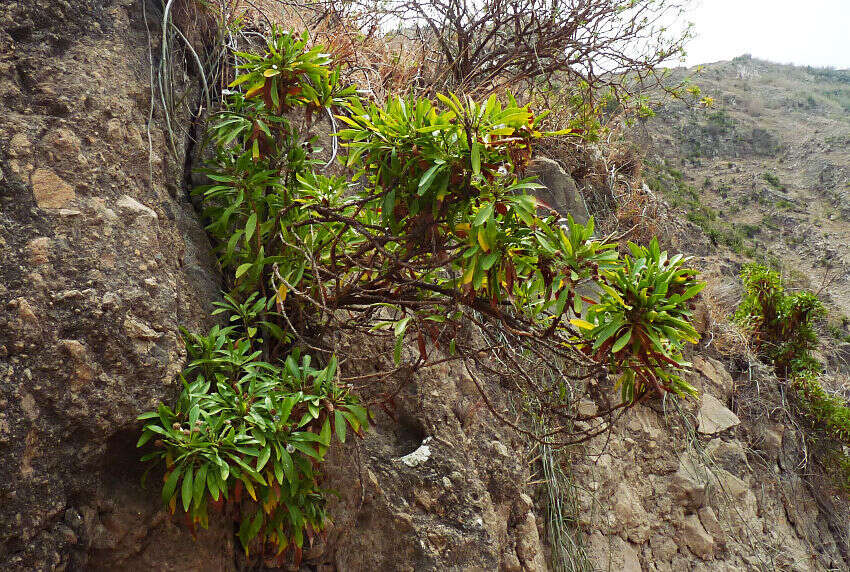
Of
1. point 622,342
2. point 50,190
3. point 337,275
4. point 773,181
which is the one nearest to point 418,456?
point 337,275

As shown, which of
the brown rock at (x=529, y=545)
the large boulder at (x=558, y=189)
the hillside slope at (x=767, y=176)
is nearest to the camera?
the brown rock at (x=529, y=545)

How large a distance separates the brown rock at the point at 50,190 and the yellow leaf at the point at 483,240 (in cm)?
154

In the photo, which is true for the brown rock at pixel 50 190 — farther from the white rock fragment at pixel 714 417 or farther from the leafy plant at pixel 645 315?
the white rock fragment at pixel 714 417

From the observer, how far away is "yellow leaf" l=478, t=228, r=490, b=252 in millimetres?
1814

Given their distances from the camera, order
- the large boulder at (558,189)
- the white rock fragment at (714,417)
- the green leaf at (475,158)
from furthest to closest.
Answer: the large boulder at (558,189), the white rock fragment at (714,417), the green leaf at (475,158)

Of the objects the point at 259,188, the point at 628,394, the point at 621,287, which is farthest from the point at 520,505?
the point at 259,188

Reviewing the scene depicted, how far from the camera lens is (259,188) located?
2.39 meters

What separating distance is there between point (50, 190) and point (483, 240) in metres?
1.60

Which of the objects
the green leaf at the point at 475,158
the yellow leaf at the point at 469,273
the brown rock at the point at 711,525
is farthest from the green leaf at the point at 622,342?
the brown rock at the point at 711,525

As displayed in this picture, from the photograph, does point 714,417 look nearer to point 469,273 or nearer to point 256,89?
point 469,273

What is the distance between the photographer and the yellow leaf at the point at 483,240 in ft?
5.95

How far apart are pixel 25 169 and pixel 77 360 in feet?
2.39

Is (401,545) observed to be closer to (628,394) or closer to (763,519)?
(628,394)

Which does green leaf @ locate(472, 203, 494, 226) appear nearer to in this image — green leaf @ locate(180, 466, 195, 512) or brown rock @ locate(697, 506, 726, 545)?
green leaf @ locate(180, 466, 195, 512)
